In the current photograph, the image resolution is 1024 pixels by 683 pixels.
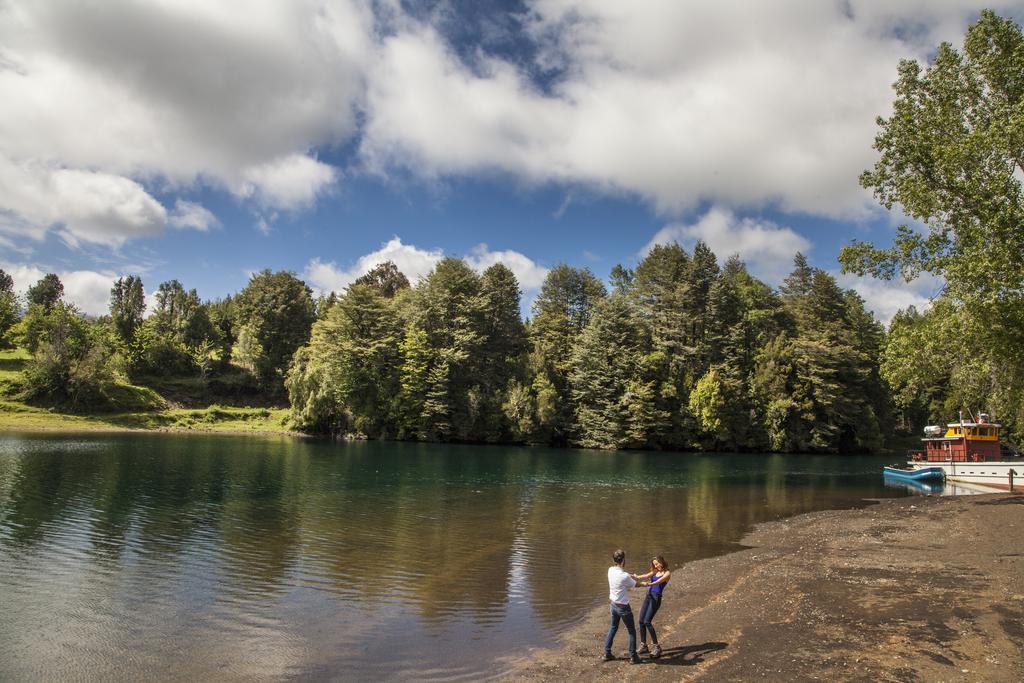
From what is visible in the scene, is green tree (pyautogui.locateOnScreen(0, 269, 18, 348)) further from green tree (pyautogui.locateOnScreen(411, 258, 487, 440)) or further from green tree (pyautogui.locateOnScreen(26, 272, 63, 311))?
green tree (pyautogui.locateOnScreen(411, 258, 487, 440))

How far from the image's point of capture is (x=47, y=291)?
140 m

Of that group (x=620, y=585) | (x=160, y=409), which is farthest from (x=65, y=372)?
(x=620, y=585)

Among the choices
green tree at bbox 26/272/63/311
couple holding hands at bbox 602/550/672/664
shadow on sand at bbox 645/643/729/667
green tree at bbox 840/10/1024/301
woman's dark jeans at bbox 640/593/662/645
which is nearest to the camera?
shadow on sand at bbox 645/643/729/667

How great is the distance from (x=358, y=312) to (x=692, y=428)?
51.7 m

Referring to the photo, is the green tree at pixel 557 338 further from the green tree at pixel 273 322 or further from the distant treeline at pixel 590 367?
the green tree at pixel 273 322

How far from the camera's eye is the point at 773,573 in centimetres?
1934

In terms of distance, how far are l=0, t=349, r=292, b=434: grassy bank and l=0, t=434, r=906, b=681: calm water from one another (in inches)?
1562

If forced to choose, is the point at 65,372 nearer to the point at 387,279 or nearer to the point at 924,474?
the point at 387,279

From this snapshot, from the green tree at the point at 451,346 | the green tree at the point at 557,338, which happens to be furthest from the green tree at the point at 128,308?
the green tree at the point at 557,338

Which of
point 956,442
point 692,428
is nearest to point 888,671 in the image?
point 956,442

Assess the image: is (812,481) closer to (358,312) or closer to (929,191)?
(929,191)

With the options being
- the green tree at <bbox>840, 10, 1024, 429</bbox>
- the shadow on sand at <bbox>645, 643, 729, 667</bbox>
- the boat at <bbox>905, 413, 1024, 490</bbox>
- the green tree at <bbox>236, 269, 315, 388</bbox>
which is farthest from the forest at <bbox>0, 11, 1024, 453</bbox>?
the shadow on sand at <bbox>645, 643, 729, 667</bbox>

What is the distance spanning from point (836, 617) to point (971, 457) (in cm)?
4348

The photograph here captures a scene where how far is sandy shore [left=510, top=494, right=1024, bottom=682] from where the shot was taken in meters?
11.6
